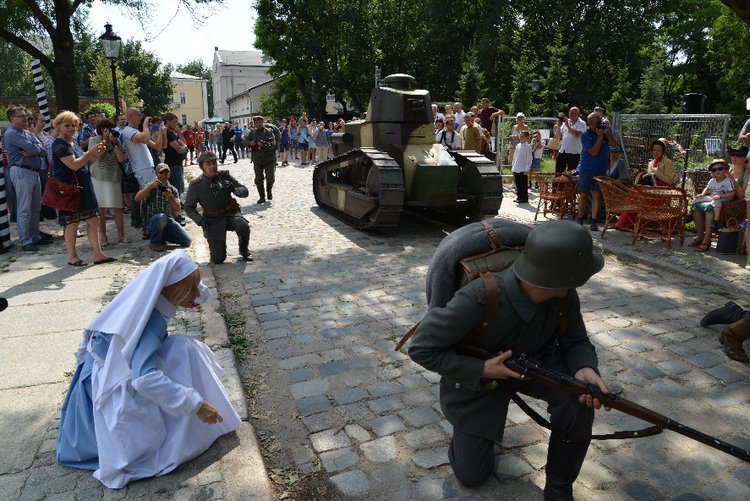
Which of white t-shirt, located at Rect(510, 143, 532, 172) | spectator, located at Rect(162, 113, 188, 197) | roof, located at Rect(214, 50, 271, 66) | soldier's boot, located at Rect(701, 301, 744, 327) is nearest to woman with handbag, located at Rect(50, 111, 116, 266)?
spectator, located at Rect(162, 113, 188, 197)

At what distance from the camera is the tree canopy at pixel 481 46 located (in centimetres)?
3303

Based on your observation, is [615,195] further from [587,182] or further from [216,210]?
[216,210]

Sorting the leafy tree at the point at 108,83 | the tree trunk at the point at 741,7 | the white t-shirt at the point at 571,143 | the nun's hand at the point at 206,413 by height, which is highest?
the leafy tree at the point at 108,83

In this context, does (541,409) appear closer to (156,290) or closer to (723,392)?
(723,392)

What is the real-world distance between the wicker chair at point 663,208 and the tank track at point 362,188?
11.6 feet

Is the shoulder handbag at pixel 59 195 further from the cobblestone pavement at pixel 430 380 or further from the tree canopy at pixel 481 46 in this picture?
the tree canopy at pixel 481 46

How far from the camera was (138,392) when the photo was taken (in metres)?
2.92

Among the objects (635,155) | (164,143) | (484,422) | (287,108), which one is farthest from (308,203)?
(287,108)

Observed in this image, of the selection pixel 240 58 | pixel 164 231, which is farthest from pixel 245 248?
pixel 240 58

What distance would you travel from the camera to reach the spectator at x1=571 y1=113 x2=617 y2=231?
894 centimetres

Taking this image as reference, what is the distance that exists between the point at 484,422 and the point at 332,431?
3.97ft

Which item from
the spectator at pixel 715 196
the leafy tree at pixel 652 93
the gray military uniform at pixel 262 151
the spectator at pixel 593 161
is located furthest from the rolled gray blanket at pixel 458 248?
the leafy tree at pixel 652 93

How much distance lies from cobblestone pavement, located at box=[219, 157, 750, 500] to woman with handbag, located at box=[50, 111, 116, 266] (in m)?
2.12

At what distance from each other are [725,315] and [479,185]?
15.4 feet
